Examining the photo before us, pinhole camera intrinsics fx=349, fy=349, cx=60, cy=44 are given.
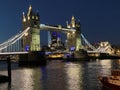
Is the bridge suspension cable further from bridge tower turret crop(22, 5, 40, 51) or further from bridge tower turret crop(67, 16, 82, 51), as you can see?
bridge tower turret crop(67, 16, 82, 51)

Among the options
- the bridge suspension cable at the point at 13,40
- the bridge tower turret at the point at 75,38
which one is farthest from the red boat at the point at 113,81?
the bridge tower turret at the point at 75,38

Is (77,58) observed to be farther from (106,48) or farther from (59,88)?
(59,88)

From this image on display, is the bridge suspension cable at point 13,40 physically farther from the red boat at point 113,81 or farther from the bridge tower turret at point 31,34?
the red boat at point 113,81

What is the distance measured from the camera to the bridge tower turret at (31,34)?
3445 inches

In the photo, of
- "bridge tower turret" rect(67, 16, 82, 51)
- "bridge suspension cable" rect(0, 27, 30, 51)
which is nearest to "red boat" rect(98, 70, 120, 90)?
"bridge suspension cable" rect(0, 27, 30, 51)

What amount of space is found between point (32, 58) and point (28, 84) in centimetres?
4296

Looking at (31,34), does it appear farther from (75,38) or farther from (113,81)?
(113,81)

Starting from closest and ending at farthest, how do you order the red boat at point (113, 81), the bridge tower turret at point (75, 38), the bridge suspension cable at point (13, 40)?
1. the red boat at point (113, 81)
2. the bridge suspension cable at point (13, 40)
3. the bridge tower turret at point (75, 38)

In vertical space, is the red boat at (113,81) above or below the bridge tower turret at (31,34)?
below

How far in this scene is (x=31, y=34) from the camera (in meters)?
87.9

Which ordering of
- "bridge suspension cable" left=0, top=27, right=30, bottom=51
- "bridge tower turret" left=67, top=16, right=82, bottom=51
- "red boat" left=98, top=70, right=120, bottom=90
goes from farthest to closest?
"bridge tower turret" left=67, top=16, right=82, bottom=51, "bridge suspension cable" left=0, top=27, right=30, bottom=51, "red boat" left=98, top=70, right=120, bottom=90

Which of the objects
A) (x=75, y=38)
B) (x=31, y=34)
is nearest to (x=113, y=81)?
(x=31, y=34)

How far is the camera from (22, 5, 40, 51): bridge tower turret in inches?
3445

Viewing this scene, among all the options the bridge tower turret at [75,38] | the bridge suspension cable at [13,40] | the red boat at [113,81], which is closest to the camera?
the red boat at [113,81]
